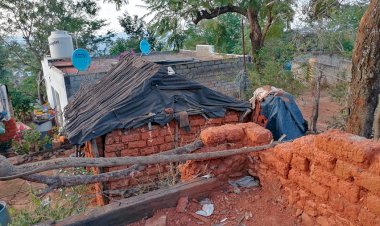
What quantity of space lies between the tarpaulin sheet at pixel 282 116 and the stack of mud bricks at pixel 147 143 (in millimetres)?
1323

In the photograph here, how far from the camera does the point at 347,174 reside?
1987 mm

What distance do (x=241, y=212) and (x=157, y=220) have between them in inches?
27.5

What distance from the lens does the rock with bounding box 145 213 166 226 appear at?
2412 mm

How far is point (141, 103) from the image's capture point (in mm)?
5328

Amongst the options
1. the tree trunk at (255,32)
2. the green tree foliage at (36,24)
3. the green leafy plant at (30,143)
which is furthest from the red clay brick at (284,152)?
the green tree foliage at (36,24)

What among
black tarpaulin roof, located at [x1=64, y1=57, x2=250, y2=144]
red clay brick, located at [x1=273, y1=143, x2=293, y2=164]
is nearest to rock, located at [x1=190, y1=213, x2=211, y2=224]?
red clay brick, located at [x1=273, y1=143, x2=293, y2=164]

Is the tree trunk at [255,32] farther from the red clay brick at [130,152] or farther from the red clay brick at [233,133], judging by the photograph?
the red clay brick at [233,133]

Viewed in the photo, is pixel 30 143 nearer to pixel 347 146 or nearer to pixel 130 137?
pixel 130 137

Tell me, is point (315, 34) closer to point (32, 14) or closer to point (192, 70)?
point (192, 70)

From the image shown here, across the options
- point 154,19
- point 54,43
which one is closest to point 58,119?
point 54,43

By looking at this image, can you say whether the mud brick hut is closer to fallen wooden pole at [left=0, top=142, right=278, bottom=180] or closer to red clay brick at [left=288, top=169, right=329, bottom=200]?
fallen wooden pole at [left=0, top=142, right=278, bottom=180]

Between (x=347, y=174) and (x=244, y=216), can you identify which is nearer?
(x=347, y=174)

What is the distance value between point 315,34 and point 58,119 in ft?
31.9

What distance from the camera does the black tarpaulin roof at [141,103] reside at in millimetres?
4938
